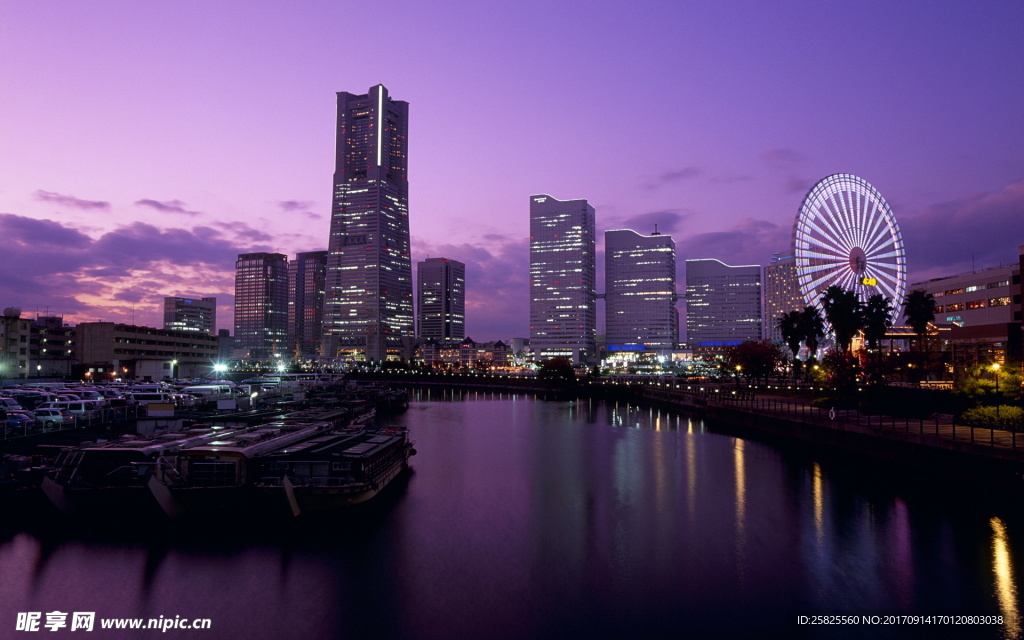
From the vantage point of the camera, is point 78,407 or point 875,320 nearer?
point 78,407

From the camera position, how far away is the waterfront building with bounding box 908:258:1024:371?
84.6 meters

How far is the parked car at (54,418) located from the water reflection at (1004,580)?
51.0 metres

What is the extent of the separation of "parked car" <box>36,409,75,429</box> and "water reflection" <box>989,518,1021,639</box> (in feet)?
167

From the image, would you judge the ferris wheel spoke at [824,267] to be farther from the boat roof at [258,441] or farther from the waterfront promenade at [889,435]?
the boat roof at [258,441]

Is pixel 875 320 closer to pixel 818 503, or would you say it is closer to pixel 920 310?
pixel 920 310

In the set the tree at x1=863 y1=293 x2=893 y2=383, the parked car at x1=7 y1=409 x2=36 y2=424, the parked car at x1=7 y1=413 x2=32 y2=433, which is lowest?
the parked car at x1=7 y1=413 x2=32 y2=433

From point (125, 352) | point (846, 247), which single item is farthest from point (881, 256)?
point (125, 352)

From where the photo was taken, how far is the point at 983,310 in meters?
94.5

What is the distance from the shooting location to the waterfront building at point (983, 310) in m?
84.6

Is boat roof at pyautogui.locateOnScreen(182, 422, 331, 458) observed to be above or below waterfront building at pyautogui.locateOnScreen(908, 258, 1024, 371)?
below

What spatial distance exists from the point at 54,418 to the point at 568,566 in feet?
123

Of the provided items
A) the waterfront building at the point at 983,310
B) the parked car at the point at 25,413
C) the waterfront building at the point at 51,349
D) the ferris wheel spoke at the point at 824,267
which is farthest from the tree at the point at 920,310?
the waterfront building at the point at 51,349

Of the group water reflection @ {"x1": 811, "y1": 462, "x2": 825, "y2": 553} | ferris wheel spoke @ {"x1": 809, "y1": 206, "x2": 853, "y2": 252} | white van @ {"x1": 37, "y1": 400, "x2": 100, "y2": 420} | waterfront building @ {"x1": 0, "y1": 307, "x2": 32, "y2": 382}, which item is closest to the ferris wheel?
ferris wheel spoke @ {"x1": 809, "y1": 206, "x2": 853, "y2": 252}

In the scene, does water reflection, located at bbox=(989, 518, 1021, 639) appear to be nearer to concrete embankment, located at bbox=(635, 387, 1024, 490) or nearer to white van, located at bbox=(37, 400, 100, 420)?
concrete embankment, located at bbox=(635, 387, 1024, 490)
